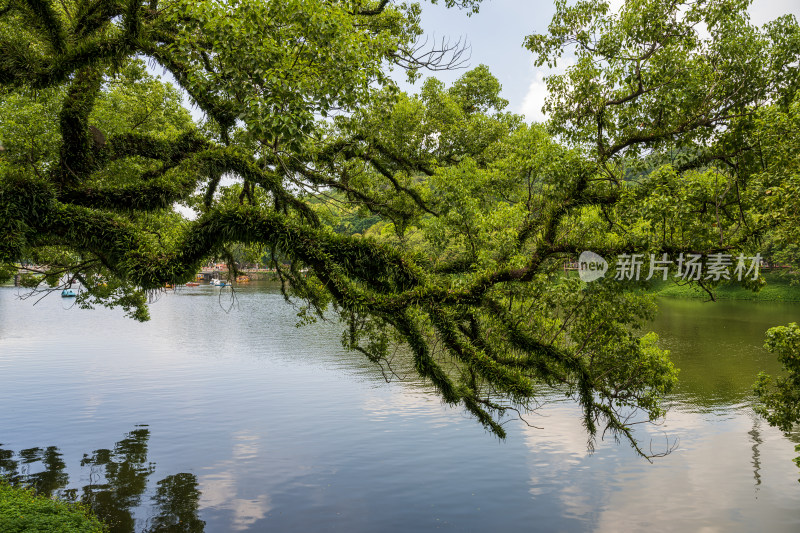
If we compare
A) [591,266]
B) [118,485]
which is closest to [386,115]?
[591,266]

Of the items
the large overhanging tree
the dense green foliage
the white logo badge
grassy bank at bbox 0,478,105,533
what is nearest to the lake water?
grassy bank at bbox 0,478,105,533

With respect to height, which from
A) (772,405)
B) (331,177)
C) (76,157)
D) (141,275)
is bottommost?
(772,405)

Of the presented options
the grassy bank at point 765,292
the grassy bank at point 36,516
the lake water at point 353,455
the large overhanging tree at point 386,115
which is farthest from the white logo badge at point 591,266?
the grassy bank at point 765,292

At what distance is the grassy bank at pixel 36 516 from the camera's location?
7.32m

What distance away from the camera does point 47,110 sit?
14.6m

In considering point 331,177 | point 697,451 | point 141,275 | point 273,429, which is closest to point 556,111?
point 331,177

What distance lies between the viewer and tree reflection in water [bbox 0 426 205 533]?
10969mm

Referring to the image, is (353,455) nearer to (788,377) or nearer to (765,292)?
(788,377)

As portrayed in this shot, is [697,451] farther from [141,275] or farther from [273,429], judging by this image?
[141,275]

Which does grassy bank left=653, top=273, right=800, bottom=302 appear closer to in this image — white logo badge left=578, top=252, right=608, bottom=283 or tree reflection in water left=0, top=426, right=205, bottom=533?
white logo badge left=578, top=252, right=608, bottom=283

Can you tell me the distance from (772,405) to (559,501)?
16.6ft

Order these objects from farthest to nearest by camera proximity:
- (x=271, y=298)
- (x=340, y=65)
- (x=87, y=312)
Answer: (x=271, y=298)
(x=87, y=312)
(x=340, y=65)

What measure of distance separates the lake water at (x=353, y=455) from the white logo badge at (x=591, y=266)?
584cm

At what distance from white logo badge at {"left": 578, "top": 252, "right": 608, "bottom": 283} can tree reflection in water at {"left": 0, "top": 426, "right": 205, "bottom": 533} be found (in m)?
9.30
